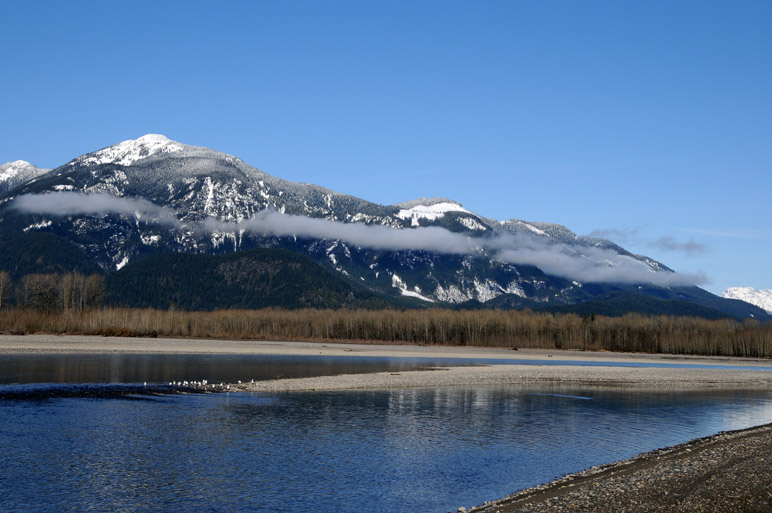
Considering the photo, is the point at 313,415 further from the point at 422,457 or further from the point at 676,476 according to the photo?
the point at 676,476

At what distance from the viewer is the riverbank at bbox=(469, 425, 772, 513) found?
28.7 metres

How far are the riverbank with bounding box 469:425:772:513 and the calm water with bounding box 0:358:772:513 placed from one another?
8.39 feet

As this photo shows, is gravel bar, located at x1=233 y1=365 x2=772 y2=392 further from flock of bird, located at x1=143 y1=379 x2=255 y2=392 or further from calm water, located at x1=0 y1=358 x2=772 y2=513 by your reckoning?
calm water, located at x1=0 y1=358 x2=772 y2=513

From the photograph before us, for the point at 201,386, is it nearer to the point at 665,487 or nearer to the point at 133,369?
the point at 133,369

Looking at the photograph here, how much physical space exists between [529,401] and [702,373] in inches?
2782

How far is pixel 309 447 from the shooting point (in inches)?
1683

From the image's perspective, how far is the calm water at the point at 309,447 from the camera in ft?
103

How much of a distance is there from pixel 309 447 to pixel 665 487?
21.5m

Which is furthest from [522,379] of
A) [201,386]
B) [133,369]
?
[133,369]

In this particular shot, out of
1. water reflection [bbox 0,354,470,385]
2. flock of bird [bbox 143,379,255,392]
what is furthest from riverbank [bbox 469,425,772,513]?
water reflection [bbox 0,354,470,385]

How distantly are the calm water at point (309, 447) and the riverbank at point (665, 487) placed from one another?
8.39 ft

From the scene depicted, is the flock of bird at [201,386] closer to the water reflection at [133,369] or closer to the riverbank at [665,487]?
the water reflection at [133,369]

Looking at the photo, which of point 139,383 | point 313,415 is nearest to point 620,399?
point 313,415

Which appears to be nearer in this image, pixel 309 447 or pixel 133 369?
pixel 309 447
